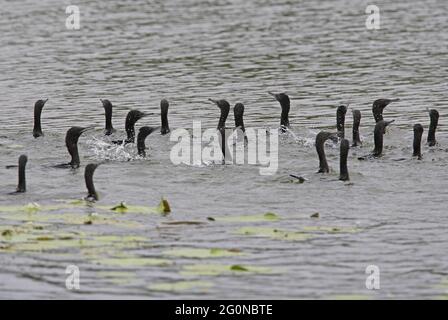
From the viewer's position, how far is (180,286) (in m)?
11.5

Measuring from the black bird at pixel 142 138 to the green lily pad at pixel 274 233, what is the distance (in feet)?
13.7

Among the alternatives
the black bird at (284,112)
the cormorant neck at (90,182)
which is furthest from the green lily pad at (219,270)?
the black bird at (284,112)

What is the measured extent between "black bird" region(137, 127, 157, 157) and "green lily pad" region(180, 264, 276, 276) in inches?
217

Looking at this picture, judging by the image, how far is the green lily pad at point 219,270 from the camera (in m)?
12.0

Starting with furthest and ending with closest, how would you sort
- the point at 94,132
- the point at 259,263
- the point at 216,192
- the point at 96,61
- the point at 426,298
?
the point at 96,61 → the point at 94,132 → the point at 216,192 → the point at 259,263 → the point at 426,298

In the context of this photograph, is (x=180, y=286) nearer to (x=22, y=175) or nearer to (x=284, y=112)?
(x=22, y=175)

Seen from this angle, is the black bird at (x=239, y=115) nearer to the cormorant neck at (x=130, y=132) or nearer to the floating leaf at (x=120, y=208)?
the cormorant neck at (x=130, y=132)

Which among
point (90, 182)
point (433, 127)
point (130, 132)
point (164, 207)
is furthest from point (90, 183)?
point (433, 127)

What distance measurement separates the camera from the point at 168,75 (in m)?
26.6

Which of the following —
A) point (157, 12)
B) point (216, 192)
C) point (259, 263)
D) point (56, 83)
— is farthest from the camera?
point (157, 12)

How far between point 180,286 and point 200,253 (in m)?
1.13

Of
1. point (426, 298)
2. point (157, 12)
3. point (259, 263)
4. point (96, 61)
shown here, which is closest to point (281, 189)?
point (259, 263)

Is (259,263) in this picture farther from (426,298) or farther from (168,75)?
(168,75)

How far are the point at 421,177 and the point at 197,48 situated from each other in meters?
14.3
